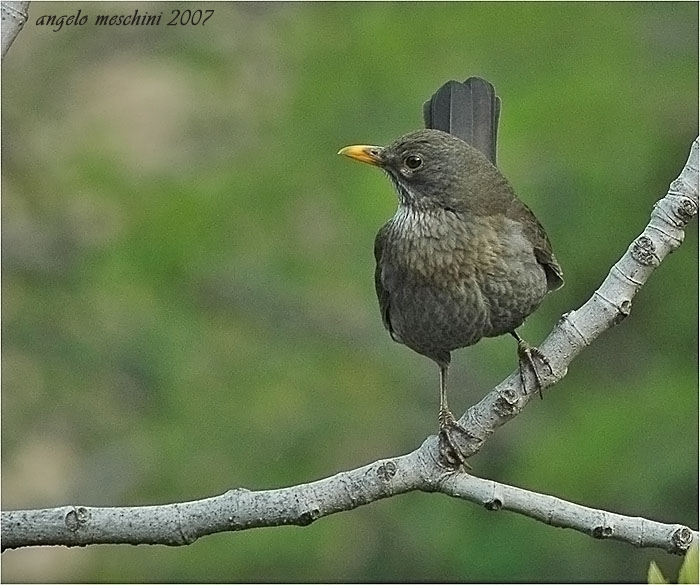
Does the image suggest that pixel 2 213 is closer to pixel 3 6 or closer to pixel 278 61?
pixel 278 61

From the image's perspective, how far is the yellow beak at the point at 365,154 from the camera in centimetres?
411

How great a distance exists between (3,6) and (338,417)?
3.19 metres

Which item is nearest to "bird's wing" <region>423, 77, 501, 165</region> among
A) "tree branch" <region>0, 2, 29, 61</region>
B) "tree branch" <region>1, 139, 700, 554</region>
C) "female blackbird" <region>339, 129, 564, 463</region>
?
"female blackbird" <region>339, 129, 564, 463</region>

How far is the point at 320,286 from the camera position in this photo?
612 cm

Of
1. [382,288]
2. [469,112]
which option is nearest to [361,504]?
[382,288]

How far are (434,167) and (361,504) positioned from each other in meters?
1.44

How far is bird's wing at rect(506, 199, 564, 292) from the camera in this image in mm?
→ 4016

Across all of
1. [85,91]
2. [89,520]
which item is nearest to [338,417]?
[85,91]

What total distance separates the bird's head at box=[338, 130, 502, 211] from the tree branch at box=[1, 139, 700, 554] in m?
1.00

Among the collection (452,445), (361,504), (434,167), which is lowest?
(361,504)

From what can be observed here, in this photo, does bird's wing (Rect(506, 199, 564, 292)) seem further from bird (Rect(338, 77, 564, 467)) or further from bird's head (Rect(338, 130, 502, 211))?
bird's head (Rect(338, 130, 502, 211))

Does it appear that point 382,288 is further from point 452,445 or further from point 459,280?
point 452,445

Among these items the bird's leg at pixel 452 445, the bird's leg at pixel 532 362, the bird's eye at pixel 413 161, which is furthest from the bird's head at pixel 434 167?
the bird's leg at pixel 452 445

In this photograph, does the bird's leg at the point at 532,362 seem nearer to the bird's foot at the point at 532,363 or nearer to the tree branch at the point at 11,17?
the bird's foot at the point at 532,363
